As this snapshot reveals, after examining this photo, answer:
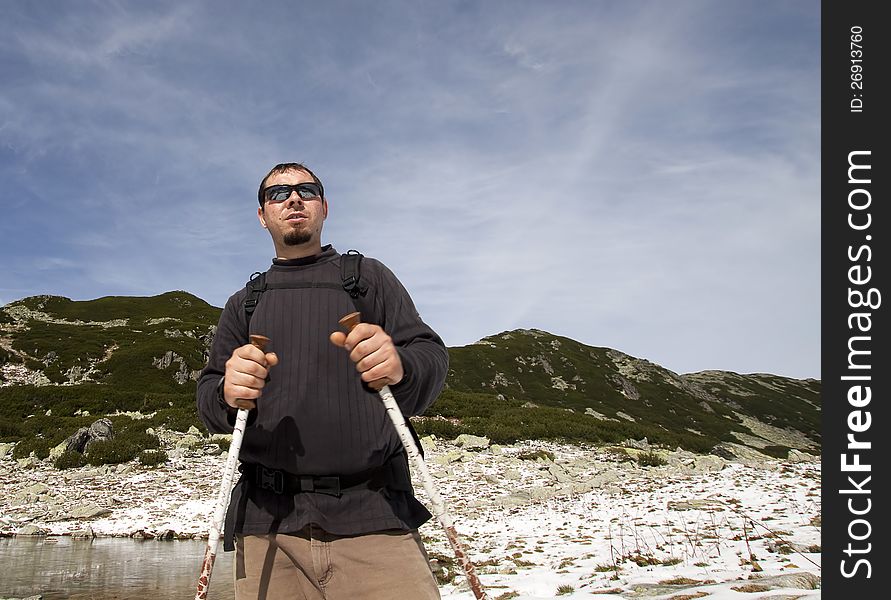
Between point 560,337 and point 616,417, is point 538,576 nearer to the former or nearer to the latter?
point 616,417

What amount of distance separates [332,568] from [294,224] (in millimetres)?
1772

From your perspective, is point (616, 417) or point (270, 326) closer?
point (270, 326)

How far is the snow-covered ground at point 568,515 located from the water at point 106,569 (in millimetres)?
1084

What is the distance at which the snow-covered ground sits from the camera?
25.4 feet

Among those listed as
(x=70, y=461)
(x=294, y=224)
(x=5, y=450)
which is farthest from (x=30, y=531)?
(x=294, y=224)

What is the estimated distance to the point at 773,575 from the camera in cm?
690

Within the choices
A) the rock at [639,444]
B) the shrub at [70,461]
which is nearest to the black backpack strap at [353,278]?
the shrub at [70,461]

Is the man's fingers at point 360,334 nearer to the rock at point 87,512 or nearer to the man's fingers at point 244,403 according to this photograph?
the man's fingers at point 244,403

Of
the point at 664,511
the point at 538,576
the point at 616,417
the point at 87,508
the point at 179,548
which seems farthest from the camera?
the point at 616,417

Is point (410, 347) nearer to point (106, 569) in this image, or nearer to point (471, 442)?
point (106, 569)

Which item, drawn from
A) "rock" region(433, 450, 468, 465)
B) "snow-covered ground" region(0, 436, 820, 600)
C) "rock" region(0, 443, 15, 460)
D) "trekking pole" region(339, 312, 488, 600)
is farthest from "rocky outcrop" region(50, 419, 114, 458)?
"trekking pole" region(339, 312, 488, 600)

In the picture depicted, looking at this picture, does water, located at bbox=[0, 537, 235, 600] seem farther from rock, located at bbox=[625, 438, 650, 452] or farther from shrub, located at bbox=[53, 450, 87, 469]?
rock, located at bbox=[625, 438, 650, 452]
